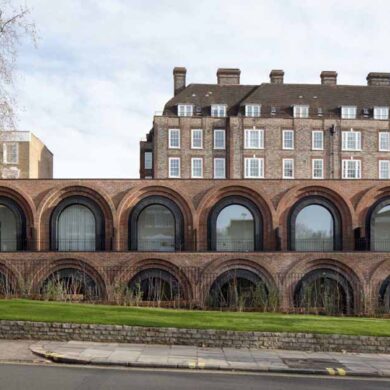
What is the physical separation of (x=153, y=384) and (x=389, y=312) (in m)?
17.2

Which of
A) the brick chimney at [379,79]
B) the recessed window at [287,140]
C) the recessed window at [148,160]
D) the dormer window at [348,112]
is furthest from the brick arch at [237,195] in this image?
the brick chimney at [379,79]

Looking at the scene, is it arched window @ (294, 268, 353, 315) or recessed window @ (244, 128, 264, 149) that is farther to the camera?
recessed window @ (244, 128, 264, 149)

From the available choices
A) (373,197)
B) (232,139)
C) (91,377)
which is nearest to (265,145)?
(232,139)

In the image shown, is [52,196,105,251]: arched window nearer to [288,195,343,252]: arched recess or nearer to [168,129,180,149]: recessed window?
[288,195,343,252]: arched recess

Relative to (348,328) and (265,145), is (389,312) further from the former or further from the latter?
(265,145)

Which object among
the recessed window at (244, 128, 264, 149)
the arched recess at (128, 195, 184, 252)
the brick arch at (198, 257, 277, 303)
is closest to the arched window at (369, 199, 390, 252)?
the brick arch at (198, 257, 277, 303)

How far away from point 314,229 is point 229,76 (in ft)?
142

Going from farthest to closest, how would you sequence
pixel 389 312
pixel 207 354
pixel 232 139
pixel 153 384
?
pixel 232 139 → pixel 389 312 → pixel 207 354 → pixel 153 384

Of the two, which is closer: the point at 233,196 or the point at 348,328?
the point at 348,328

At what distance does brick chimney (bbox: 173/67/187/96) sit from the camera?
229 feet

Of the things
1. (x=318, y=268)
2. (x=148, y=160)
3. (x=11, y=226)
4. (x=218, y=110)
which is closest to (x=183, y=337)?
(x=318, y=268)

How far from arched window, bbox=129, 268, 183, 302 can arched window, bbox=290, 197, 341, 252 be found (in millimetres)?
6763

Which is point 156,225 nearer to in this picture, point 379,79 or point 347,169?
point 347,169

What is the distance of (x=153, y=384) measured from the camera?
35.8 ft
